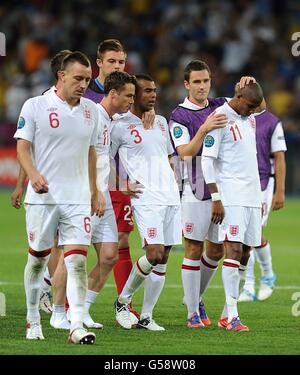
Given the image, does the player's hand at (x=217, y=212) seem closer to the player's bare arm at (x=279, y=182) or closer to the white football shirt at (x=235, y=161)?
the white football shirt at (x=235, y=161)

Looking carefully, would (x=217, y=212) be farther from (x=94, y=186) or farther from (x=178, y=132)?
(x=94, y=186)

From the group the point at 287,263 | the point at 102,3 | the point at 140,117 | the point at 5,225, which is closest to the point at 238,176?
the point at 140,117

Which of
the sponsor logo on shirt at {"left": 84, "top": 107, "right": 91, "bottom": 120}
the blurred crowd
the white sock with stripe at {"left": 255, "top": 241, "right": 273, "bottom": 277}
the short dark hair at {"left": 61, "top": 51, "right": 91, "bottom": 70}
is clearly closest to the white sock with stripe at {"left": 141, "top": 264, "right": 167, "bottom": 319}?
the sponsor logo on shirt at {"left": 84, "top": 107, "right": 91, "bottom": 120}

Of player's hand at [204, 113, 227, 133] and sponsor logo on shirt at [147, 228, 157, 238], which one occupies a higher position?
player's hand at [204, 113, 227, 133]

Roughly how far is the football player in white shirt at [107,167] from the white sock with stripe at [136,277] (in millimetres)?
214

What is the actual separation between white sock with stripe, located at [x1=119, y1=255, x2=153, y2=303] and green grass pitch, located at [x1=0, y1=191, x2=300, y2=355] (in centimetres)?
33

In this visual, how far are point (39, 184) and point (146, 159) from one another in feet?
6.29

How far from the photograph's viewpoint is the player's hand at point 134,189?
10414 mm

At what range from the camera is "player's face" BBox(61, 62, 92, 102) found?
912cm

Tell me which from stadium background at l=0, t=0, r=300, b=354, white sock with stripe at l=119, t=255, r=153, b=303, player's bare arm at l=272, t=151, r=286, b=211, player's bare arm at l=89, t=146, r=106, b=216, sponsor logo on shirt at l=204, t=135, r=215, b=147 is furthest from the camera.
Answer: stadium background at l=0, t=0, r=300, b=354

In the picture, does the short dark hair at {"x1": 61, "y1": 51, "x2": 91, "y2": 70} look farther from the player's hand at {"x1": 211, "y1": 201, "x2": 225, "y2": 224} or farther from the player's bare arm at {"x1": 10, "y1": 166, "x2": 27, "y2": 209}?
the player's hand at {"x1": 211, "y1": 201, "x2": 225, "y2": 224}

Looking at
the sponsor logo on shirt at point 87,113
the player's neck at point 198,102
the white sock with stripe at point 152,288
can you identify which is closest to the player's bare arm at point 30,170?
the sponsor logo on shirt at point 87,113

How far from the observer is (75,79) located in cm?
914
